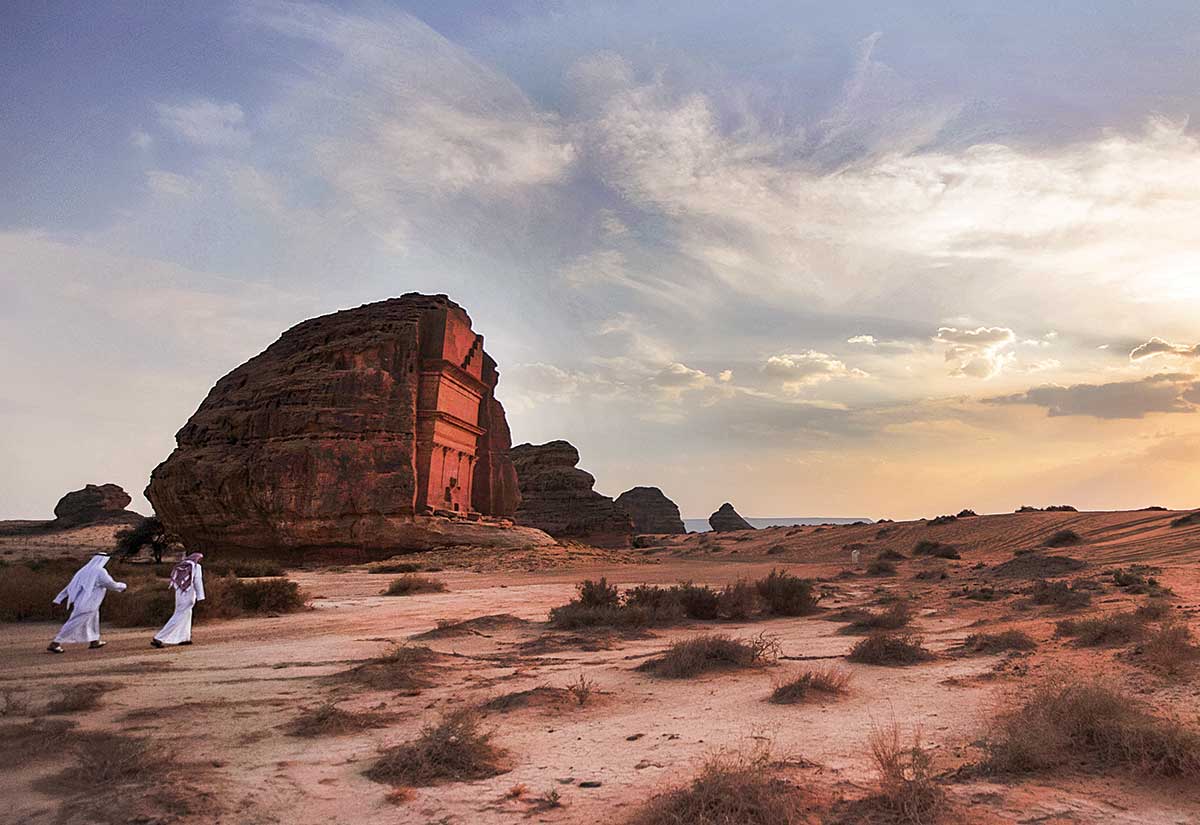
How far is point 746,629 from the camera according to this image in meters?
10.9

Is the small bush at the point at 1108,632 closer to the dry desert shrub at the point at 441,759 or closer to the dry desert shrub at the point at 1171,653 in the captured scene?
the dry desert shrub at the point at 1171,653

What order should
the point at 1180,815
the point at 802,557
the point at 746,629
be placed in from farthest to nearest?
the point at 802,557, the point at 746,629, the point at 1180,815

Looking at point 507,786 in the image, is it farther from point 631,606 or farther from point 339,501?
point 339,501

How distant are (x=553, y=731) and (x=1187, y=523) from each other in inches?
1189

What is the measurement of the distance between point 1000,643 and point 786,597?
4.64 m

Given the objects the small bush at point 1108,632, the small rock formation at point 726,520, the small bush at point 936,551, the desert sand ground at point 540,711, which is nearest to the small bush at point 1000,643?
the desert sand ground at point 540,711

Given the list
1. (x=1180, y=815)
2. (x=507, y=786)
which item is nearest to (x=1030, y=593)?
(x=1180, y=815)

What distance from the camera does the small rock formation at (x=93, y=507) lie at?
66938mm

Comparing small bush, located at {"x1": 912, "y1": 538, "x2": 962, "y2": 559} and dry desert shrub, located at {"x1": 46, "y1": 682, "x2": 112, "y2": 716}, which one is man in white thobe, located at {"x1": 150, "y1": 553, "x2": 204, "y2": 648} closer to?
dry desert shrub, located at {"x1": 46, "y1": 682, "x2": 112, "y2": 716}

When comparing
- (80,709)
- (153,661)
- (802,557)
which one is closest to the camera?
(80,709)

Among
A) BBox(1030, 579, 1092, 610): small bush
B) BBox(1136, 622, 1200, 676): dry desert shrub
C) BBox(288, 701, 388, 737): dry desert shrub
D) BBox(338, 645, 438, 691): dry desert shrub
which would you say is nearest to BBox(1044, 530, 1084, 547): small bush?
BBox(1030, 579, 1092, 610): small bush

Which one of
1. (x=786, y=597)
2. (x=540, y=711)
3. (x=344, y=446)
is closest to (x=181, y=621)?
(x=540, y=711)

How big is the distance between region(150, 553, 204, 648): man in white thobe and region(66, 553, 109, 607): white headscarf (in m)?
0.98

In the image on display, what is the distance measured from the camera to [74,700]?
6.01 m
